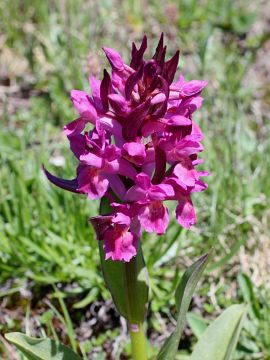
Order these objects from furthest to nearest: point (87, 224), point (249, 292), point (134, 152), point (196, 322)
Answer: point (87, 224) < point (249, 292) < point (196, 322) < point (134, 152)

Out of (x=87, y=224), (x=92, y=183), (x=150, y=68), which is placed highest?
(x=150, y=68)

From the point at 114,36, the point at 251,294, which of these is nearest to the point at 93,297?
the point at 251,294

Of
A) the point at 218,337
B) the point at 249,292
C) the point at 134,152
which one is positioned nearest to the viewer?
the point at 134,152

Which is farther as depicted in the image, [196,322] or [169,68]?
[196,322]

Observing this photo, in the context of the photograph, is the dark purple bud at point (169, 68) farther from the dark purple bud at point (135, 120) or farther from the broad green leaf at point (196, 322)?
the broad green leaf at point (196, 322)

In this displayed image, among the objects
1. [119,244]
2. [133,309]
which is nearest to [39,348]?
[133,309]

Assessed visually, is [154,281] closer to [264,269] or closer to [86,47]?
[264,269]

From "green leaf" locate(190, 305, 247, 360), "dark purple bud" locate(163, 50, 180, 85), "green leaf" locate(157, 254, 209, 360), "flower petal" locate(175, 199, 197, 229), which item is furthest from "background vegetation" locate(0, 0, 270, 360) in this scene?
"dark purple bud" locate(163, 50, 180, 85)

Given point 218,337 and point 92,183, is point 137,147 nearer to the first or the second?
point 92,183
